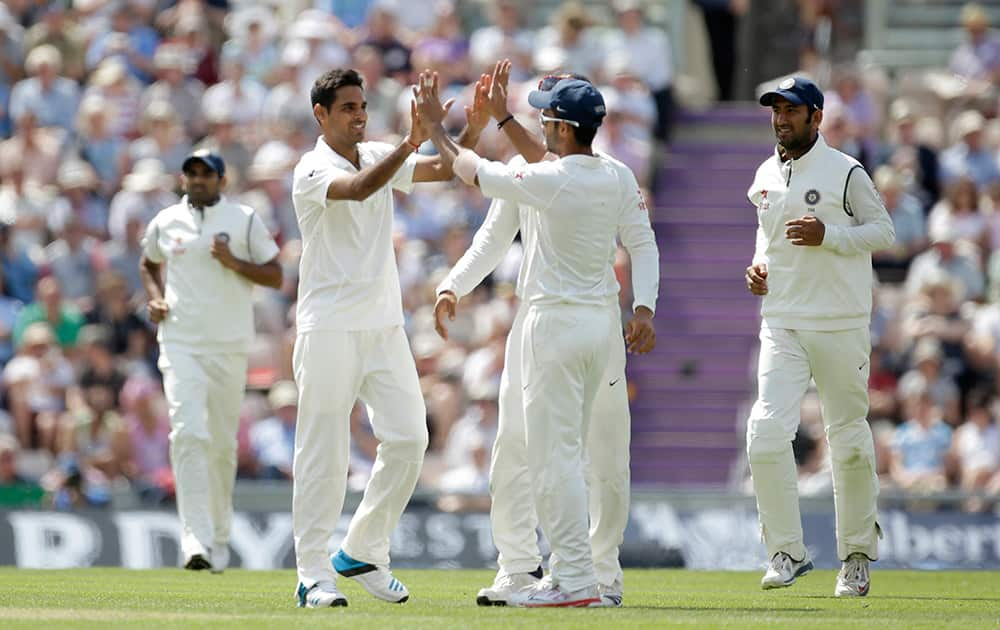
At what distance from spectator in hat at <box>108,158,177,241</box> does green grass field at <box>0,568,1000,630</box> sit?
5.78 meters

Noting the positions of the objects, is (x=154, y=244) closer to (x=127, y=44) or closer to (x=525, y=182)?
(x=525, y=182)

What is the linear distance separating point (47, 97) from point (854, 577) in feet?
39.3

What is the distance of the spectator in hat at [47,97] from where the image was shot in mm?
20688

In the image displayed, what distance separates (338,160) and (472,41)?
35.7ft

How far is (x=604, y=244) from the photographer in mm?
9867

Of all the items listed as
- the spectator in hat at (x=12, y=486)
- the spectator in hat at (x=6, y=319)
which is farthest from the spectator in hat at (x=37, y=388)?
the spectator in hat at (x=12, y=486)

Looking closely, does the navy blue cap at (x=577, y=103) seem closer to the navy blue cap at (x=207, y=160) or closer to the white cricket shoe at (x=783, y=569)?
the white cricket shoe at (x=783, y=569)

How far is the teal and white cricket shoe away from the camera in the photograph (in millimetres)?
10047

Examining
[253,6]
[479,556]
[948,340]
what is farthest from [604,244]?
[253,6]

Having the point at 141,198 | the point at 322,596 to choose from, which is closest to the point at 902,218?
the point at 141,198

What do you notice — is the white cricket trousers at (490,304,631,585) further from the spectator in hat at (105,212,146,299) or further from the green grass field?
the spectator in hat at (105,212,146,299)

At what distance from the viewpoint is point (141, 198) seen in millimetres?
18984

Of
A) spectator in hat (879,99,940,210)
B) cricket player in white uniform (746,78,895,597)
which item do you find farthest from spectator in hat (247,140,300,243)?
cricket player in white uniform (746,78,895,597)

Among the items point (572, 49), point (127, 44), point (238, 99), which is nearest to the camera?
point (572, 49)
